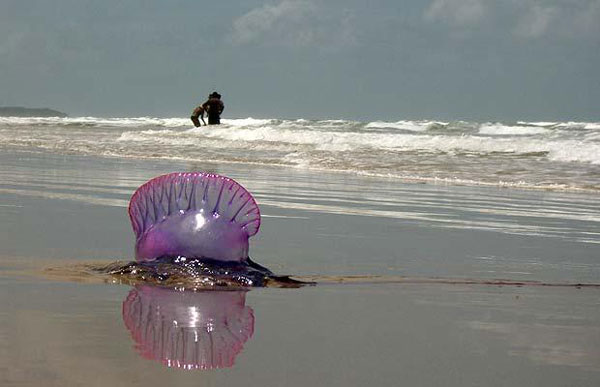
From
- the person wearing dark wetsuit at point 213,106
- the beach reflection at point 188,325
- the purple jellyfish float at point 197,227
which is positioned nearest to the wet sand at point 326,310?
the beach reflection at point 188,325

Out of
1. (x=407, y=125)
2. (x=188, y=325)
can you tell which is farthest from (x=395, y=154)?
(x=407, y=125)

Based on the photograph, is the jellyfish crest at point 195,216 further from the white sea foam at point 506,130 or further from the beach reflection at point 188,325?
the white sea foam at point 506,130

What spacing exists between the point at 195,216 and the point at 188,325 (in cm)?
92

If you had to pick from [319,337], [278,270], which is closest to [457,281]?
[278,270]

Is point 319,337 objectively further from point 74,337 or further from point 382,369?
point 74,337

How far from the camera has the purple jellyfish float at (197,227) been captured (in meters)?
3.64

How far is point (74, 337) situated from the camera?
2.61 m

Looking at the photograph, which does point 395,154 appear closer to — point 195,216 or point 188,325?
point 195,216

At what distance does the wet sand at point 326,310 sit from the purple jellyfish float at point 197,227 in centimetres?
19

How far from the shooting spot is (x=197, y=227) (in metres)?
3.71

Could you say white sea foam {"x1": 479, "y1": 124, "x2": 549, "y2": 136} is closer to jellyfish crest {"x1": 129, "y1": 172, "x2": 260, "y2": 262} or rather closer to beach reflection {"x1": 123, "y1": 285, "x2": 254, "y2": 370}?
jellyfish crest {"x1": 129, "y1": 172, "x2": 260, "y2": 262}

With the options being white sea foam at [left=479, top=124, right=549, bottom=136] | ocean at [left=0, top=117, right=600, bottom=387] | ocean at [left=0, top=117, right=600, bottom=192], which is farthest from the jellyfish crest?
white sea foam at [left=479, top=124, right=549, bottom=136]

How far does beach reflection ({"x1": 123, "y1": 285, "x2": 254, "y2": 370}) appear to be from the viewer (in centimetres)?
242

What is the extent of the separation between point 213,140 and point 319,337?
62.0 feet
